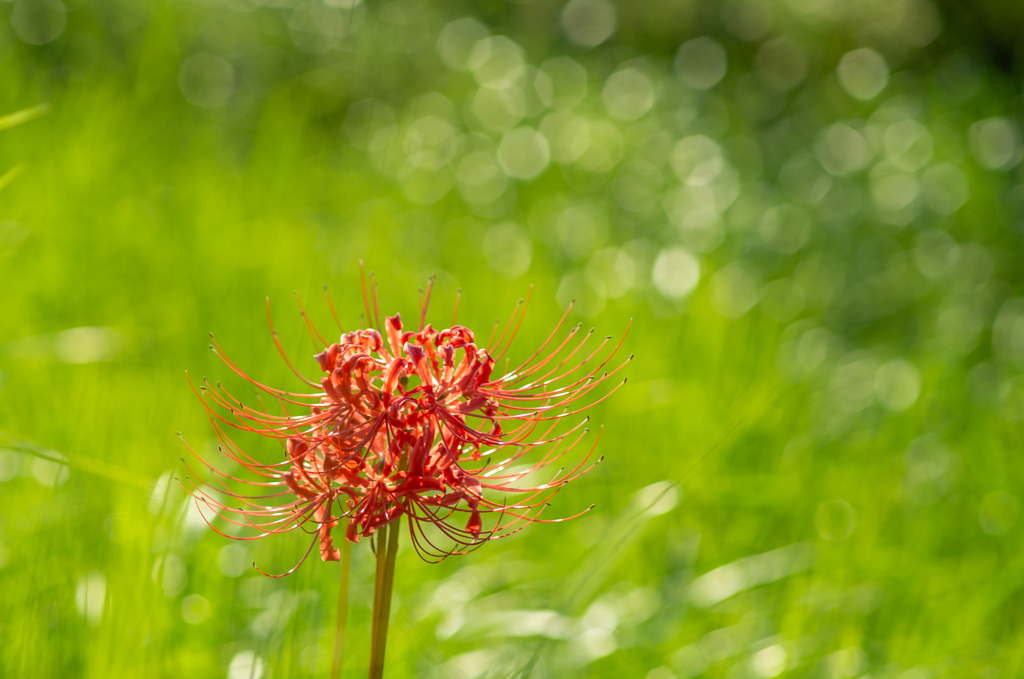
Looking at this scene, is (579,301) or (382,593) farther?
(579,301)

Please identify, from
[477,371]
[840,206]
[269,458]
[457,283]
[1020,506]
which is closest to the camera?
[477,371]

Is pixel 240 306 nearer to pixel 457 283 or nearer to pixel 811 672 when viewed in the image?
pixel 457 283

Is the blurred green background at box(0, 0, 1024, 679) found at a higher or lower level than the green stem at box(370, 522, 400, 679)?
higher

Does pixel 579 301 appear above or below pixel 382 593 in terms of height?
above

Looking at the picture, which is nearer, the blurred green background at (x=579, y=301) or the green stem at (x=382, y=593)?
the green stem at (x=382, y=593)

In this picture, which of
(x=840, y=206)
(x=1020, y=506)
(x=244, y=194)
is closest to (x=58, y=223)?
(x=244, y=194)
